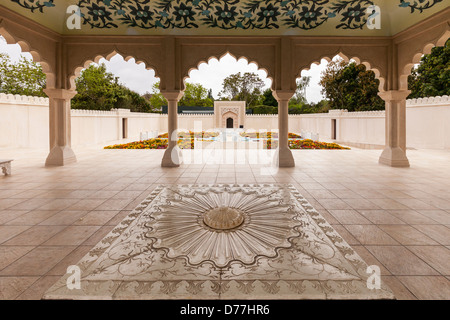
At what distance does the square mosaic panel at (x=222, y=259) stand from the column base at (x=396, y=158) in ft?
16.1

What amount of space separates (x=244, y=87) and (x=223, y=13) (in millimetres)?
38755

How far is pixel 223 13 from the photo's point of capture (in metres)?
6.87

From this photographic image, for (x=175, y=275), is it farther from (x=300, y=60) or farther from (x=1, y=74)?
(x=1, y=74)

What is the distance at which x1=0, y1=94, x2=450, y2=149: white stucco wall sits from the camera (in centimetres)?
1129

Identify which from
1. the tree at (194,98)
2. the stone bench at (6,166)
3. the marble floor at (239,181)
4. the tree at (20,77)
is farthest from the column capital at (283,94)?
the tree at (194,98)

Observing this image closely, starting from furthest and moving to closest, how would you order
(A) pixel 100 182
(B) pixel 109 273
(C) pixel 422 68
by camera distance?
(C) pixel 422 68
(A) pixel 100 182
(B) pixel 109 273

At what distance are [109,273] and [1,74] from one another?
26.2 m

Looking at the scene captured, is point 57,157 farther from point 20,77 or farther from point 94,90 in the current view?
point 94,90

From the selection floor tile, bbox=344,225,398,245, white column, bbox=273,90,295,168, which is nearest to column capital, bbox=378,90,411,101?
→ white column, bbox=273,90,295,168

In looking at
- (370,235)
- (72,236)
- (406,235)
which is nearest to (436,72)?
(406,235)

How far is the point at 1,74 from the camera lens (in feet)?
71.1

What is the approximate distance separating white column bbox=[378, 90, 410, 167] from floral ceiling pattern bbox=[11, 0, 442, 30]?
211cm
